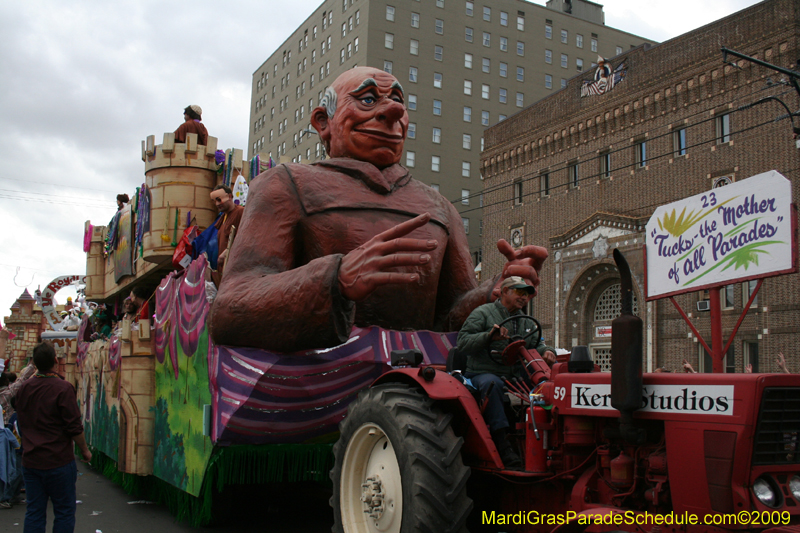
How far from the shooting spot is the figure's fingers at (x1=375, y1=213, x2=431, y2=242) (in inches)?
135

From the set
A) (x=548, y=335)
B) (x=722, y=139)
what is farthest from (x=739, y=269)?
(x=548, y=335)

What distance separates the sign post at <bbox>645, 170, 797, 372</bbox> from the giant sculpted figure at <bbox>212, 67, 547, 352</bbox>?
2.12 metres

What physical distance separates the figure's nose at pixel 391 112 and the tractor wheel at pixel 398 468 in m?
1.91

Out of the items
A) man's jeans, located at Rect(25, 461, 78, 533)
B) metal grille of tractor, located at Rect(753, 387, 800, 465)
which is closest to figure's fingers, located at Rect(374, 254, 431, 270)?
metal grille of tractor, located at Rect(753, 387, 800, 465)

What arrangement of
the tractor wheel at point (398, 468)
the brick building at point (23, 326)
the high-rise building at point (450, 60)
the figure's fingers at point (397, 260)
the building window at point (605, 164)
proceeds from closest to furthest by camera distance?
1. the tractor wheel at point (398, 468)
2. the figure's fingers at point (397, 260)
3. the brick building at point (23, 326)
4. the building window at point (605, 164)
5. the high-rise building at point (450, 60)

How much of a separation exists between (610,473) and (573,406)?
33 centimetres

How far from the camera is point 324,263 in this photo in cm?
367

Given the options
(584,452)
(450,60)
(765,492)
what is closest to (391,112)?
(584,452)

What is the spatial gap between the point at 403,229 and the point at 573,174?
89.3ft

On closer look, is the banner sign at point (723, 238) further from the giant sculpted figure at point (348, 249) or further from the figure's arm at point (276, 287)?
the figure's arm at point (276, 287)

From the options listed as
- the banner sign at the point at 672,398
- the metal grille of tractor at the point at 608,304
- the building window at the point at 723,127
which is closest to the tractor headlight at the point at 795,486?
the banner sign at the point at 672,398

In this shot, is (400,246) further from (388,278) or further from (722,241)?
(722,241)

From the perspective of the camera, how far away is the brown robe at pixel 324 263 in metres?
3.76

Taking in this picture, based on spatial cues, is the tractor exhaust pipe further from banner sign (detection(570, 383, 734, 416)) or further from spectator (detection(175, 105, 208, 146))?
spectator (detection(175, 105, 208, 146))
